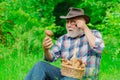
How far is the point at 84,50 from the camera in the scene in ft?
25.0

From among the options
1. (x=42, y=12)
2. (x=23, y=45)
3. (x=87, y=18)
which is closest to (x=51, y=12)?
(x=42, y=12)

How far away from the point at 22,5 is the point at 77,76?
24.9 feet

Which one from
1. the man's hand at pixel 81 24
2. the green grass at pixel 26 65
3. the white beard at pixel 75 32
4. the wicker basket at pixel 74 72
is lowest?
the green grass at pixel 26 65

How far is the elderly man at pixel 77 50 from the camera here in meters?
7.43

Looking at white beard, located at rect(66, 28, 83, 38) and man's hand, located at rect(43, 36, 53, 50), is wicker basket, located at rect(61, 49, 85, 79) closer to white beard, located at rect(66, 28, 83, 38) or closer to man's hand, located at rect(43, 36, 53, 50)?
man's hand, located at rect(43, 36, 53, 50)

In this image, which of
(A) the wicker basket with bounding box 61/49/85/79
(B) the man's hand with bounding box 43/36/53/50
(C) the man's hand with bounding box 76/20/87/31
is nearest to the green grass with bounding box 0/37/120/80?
(C) the man's hand with bounding box 76/20/87/31

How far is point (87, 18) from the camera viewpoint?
775 cm

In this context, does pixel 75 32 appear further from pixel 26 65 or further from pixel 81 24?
pixel 26 65

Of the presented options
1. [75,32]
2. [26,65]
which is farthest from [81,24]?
[26,65]

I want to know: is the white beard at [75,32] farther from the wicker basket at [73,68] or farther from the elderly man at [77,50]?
the wicker basket at [73,68]

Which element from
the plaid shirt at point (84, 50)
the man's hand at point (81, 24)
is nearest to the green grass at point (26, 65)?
the plaid shirt at point (84, 50)

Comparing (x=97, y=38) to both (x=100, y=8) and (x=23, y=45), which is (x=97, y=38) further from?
(x=100, y=8)

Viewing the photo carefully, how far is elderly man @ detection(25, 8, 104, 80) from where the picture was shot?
7430mm

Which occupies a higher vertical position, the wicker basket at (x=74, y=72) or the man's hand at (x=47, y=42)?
the man's hand at (x=47, y=42)
